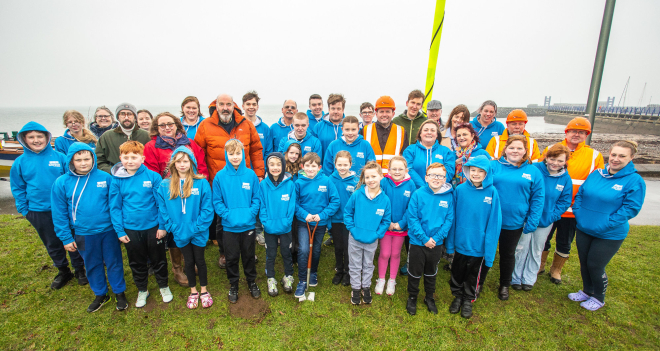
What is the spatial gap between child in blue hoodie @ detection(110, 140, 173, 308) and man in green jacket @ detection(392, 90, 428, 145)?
394 cm

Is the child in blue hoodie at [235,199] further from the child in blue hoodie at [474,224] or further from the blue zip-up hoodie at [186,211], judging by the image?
the child in blue hoodie at [474,224]

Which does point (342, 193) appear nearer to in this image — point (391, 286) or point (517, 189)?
point (391, 286)

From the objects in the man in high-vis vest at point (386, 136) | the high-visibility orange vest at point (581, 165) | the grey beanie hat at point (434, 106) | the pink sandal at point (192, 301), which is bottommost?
the pink sandal at point (192, 301)

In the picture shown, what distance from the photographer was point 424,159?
3.89 meters

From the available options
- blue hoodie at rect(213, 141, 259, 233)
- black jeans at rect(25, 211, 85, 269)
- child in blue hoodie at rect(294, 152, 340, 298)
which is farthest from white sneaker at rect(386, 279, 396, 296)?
black jeans at rect(25, 211, 85, 269)

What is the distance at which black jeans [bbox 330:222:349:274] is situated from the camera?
386 cm

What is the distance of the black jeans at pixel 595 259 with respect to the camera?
10.9 ft

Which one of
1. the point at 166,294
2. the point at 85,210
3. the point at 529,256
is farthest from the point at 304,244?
the point at 529,256

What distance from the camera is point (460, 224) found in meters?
3.26

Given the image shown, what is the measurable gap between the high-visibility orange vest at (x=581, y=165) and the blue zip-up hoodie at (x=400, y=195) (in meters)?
1.97

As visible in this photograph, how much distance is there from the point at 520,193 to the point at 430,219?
121cm

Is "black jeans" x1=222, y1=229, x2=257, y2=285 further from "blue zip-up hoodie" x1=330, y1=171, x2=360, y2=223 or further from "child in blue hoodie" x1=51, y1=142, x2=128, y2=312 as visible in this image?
"child in blue hoodie" x1=51, y1=142, x2=128, y2=312

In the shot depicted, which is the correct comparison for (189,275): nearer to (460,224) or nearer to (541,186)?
(460,224)

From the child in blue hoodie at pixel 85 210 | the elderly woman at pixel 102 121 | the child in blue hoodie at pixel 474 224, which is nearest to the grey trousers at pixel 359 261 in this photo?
the child in blue hoodie at pixel 474 224
